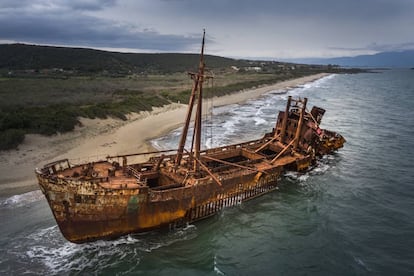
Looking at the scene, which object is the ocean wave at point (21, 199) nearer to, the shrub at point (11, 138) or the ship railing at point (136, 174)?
the ship railing at point (136, 174)

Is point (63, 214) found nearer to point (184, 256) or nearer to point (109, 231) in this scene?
point (109, 231)

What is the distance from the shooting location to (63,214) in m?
13.4

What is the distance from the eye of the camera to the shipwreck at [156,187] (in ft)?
43.8

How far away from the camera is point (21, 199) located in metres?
17.9

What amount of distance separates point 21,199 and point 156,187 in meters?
7.35

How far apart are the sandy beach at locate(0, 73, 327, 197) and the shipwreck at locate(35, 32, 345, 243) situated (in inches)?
230

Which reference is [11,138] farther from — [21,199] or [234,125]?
[234,125]

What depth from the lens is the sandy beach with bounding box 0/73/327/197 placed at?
66.3 ft

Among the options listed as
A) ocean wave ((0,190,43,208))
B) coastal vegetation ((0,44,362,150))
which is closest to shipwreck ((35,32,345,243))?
ocean wave ((0,190,43,208))

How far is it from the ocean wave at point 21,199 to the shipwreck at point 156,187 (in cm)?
319

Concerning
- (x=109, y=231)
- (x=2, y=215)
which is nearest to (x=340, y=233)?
(x=109, y=231)

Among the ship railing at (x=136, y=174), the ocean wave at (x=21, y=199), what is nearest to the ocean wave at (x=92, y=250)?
the ship railing at (x=136, y=174)

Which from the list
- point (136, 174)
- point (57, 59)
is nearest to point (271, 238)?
point (136, 174)

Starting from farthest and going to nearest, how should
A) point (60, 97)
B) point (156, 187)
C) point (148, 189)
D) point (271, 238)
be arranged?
point (60, 97)
point (156, 187)
point (271, 238)
point (148, 189)
